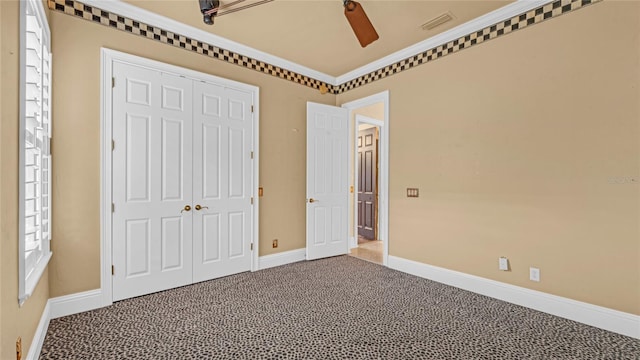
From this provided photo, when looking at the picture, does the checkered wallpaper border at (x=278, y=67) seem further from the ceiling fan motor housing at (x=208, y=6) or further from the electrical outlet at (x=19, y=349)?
the electrical outlet at (x=19, y=349)

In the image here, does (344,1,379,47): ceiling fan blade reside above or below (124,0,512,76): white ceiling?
below

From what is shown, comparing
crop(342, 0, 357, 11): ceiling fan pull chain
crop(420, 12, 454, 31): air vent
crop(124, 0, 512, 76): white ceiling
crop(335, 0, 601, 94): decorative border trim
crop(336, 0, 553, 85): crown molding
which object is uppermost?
crop(124, 0, 512, 76): white ceiling

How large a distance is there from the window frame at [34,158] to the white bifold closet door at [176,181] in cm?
51

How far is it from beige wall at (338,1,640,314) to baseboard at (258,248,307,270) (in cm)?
153

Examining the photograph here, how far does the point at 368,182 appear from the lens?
19.3 feet

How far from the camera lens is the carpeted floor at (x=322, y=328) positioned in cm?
203

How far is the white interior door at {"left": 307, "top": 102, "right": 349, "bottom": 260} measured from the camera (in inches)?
169

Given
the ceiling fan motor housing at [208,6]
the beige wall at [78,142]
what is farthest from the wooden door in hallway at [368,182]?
the beige wall at [78,142]

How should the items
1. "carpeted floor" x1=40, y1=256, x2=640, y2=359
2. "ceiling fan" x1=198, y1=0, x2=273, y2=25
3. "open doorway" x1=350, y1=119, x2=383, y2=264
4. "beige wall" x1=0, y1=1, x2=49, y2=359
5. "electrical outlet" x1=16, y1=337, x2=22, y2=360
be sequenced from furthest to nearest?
"open doorway" x1=350, y1=119, x2=383, y2=264, "ceiling fan" x1=198, y1=0, x2=273, y2=25, "carpeted floor" x1=40, y1=256, x2=640, y2=359, "electrical outlet" x1=16, y1=337, x2=22, y2=360, "beige wall" x1=0, y1=1, x2=49, y2=359

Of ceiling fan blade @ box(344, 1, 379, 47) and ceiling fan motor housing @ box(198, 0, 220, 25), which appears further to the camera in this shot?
ceiling fan motor housing @ box(198, 0, 220, 25)

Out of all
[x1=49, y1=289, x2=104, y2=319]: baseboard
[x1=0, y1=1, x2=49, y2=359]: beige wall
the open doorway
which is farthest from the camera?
the open doorway

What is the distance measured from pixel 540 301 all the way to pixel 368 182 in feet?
11.6

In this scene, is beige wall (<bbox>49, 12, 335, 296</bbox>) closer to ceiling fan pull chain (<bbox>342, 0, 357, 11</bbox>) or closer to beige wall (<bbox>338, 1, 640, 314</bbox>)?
ceiling fan pull chain (<bbox>342, 0, 357, 11</bbox>)

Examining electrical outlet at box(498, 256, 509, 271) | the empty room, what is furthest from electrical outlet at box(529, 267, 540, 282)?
electrical outlet at box(498, 256, 509, 271)
